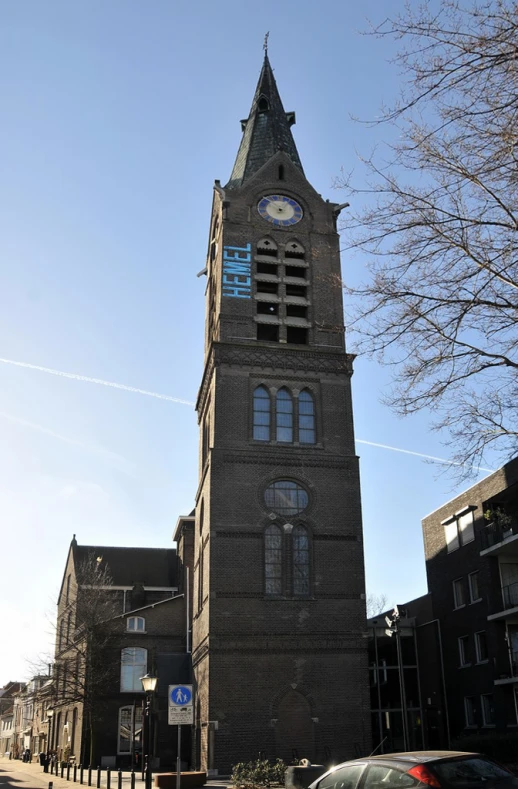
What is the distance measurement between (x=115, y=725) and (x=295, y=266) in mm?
25399

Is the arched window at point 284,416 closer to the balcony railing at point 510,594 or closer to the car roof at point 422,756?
the balcony railing at point 510,594

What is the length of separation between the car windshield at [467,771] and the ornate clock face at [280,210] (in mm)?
31840

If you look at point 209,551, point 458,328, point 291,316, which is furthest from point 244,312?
point 458,328

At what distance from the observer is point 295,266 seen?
3778 cm

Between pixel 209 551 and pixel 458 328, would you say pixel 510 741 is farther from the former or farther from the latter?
pixel 458 328

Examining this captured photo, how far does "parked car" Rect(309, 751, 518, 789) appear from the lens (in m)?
8.73

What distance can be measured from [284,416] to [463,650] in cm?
1292

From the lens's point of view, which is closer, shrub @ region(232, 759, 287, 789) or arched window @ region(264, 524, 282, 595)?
shrub @ region(232, 759, 287, 789)

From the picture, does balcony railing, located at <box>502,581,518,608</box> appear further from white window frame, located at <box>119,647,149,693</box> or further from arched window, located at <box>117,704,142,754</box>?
arched window, located at <box>117,704,142,754</box>

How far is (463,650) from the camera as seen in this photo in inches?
1366

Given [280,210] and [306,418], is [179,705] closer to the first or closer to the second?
[306,418]

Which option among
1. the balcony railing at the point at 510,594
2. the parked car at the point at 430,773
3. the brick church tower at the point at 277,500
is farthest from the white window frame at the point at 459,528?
the parked car at the point at 430,773

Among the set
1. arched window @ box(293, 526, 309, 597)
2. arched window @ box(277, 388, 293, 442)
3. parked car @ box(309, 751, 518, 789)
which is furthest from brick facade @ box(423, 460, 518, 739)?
parked car @ box(309, 751, 518, 789)

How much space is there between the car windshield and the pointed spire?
34386 millimetres
